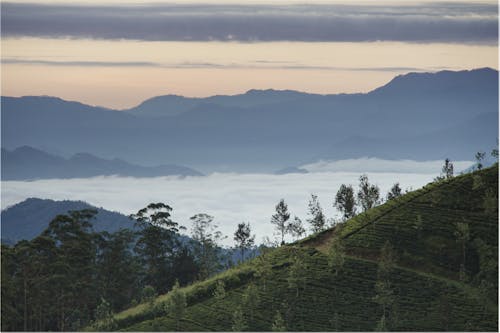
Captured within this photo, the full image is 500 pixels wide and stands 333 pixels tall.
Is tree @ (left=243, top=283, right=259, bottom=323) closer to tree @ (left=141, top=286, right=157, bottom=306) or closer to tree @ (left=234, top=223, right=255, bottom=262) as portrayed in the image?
tree @ (left=141, top=286, right=157, bottom=306)

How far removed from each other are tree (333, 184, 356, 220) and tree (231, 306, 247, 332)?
23.6m

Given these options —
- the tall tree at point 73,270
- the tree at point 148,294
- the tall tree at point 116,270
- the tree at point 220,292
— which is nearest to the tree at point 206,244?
the tall tree at point 116,270

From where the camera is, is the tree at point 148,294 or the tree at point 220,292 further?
the tree at point 148,294

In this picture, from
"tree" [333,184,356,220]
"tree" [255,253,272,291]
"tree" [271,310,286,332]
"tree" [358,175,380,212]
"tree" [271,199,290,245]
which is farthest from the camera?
"tree" [271,199,290,245]

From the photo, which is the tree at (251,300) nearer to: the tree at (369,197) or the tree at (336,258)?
the tree at (336,258)

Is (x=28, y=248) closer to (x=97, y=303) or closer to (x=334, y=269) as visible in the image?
(x=97, y=303)

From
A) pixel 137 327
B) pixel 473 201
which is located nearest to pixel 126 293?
pixel 137 327

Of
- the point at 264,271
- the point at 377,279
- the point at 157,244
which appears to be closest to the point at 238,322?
the point at 264,271

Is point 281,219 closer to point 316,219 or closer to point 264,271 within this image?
point 316,219

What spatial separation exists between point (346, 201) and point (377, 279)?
18.3 metres

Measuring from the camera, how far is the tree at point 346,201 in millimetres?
81688

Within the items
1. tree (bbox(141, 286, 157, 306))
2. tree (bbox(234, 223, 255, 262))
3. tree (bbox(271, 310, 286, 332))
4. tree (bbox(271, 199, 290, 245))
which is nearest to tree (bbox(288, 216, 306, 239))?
tree (bbox(271, 199, 290, 245))

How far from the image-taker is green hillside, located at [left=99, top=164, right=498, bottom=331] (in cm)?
6009

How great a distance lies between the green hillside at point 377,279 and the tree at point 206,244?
14.7 metres
